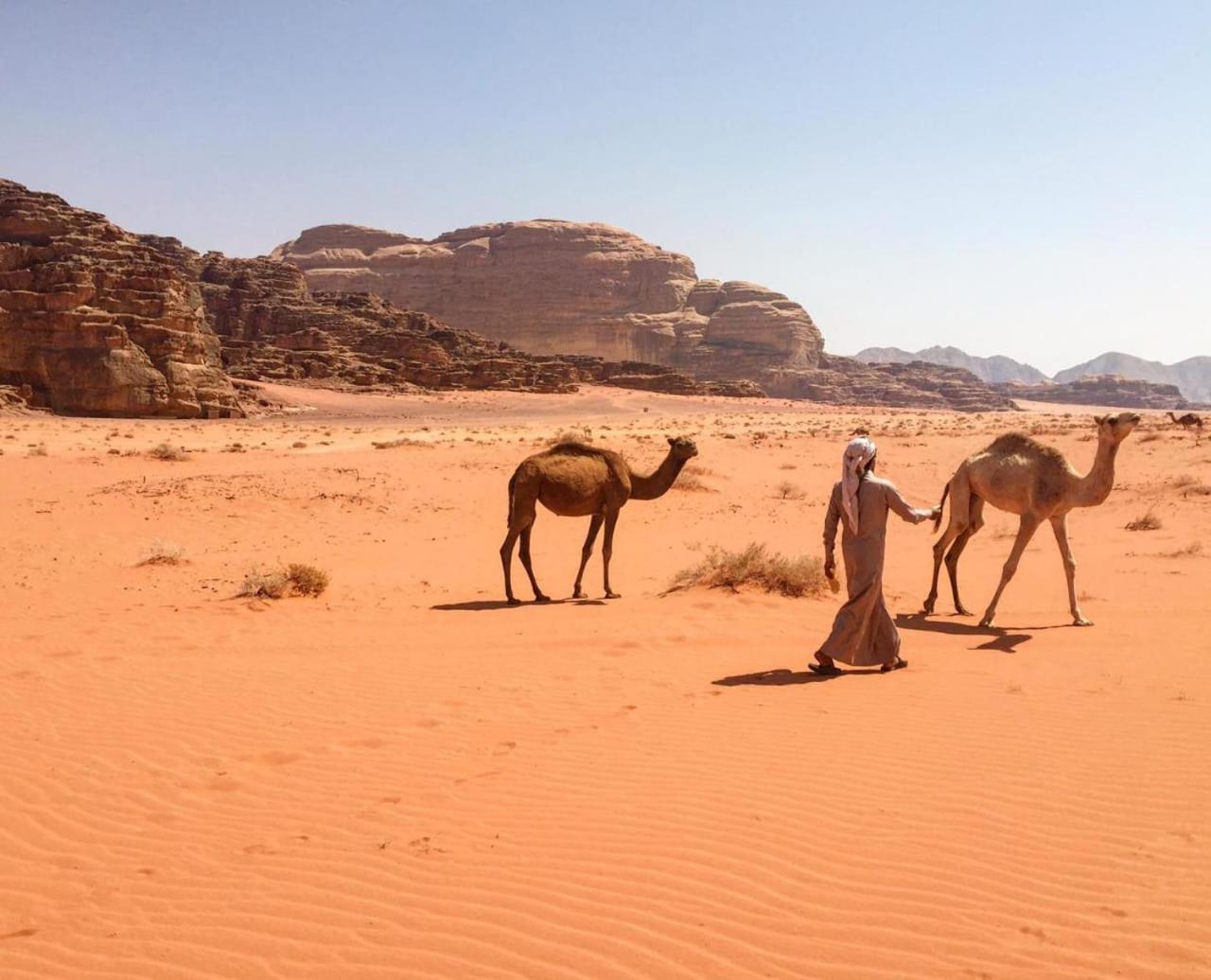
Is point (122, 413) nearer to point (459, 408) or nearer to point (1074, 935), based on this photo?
point (459, 408)

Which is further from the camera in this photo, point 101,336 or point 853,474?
point 101,336

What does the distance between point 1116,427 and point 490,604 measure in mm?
7725

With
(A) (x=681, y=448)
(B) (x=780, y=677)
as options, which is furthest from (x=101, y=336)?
(B) (x=780, y=677)

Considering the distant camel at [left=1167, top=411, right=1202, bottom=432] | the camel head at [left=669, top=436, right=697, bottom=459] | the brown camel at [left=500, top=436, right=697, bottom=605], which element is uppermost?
the distant camel at [left=1167, top=411, right=1202, bottom=432]

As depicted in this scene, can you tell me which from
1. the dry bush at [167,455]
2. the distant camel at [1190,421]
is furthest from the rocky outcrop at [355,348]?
the distant camel at [1190,421]

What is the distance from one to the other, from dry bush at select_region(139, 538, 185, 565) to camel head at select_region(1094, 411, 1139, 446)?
1282 cm

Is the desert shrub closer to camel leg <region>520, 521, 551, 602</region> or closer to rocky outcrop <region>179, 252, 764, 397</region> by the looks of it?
camel leg <region>520, 521, 551, 602</region>

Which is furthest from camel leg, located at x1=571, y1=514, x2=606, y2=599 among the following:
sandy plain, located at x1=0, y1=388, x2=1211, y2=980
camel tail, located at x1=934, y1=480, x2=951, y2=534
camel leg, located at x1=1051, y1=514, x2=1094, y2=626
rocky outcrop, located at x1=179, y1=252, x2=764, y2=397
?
rocky outcrop, located at x1=179, y1=252, x2=764, y2=397

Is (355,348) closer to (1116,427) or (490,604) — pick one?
(490,604)

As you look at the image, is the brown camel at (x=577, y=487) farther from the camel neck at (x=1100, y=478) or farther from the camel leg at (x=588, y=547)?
the camel neck at (x=1100, y=478)

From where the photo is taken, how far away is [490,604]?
12148 millimetres

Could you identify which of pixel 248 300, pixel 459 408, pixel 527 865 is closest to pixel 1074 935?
pixel 527 865

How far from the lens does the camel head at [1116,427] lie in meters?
9.88

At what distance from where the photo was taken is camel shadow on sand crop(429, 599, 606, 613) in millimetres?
11828
